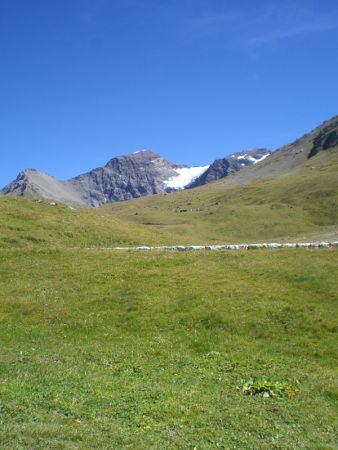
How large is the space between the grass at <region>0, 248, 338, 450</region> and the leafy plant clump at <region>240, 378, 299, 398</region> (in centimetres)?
33

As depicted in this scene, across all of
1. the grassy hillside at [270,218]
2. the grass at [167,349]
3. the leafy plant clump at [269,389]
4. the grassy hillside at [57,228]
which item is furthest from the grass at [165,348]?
the grassy hillside at [270,218]

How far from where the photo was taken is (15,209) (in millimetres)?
69062

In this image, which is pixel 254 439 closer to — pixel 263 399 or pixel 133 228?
pixel 263 399

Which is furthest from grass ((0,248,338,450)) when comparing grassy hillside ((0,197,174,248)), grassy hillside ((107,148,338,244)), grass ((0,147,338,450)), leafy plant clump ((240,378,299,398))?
grassy hillside ((107,148,338,244))

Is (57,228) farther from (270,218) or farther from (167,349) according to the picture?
(270,218)

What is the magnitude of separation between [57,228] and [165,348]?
39938 mm

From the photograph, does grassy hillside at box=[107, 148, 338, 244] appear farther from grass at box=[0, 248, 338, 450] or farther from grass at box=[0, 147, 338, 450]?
grass at box=[0, 248, 338, 450]

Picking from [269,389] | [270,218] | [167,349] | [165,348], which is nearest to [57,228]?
[165,348]

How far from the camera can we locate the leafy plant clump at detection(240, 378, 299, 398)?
66.6 feet

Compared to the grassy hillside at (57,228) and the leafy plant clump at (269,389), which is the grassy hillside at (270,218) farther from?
the leafy plant clump at (269,389)

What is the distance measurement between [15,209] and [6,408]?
54.8m

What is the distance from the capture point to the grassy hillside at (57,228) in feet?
192

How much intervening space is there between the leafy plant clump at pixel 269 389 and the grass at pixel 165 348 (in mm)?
327

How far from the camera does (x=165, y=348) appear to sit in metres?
26.8
